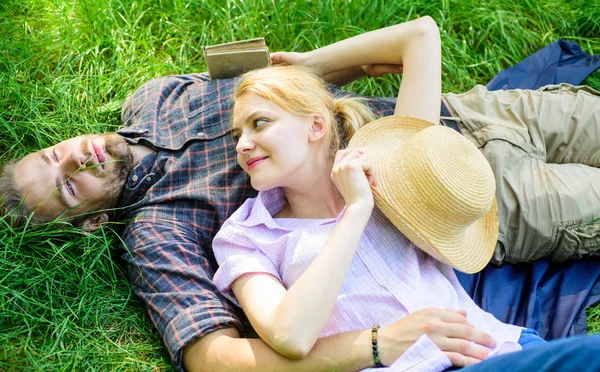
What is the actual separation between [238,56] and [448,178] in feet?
5.32

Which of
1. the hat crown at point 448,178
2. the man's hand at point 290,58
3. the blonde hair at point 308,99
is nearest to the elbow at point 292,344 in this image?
the hat crown at point 448,178

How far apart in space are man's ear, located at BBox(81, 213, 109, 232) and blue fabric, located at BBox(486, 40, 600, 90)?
2.83 meters

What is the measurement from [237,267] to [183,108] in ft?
4.52

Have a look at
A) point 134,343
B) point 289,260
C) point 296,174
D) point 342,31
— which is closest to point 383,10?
point 342,31

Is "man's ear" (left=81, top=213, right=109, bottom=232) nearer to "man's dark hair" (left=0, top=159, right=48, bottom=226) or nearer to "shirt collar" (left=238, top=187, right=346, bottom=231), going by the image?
"man's dark hair" (left=0, top=159, right=48, bottom=226)

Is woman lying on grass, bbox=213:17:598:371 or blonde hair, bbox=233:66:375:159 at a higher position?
blonde hair, bbox=233:66:375:159

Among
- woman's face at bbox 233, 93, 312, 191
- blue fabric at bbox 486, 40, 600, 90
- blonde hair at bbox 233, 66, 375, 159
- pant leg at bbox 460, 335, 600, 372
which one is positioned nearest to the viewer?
pant leg at bbox 460, 335, 600, 372

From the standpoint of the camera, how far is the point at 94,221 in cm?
358

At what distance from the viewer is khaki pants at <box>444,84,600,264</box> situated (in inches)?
135

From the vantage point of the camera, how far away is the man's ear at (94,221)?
354 cm

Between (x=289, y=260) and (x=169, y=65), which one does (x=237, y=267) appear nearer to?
(x=289, y=260)

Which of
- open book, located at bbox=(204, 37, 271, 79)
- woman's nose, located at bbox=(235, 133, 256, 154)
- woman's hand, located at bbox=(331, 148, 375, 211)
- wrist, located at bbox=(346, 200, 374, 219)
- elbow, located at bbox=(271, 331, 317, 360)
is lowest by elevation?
elbow, located at bbox=(271, 331, 317, 360)

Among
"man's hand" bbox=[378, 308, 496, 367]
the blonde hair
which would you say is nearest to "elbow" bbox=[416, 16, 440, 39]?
the blonde hair

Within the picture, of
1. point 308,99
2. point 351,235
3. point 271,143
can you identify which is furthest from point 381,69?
point 351,235
